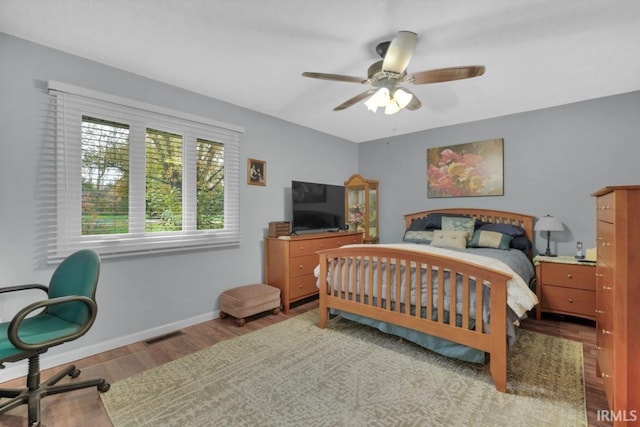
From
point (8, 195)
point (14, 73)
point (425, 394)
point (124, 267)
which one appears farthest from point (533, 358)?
point (14, 73)

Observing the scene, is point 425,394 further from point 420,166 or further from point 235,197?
point 420,166

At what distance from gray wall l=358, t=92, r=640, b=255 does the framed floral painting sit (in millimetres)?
81

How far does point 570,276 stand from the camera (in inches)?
118

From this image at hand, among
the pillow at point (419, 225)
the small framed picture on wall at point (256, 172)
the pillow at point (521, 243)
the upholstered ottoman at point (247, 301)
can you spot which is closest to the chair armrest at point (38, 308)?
the upholstered ottoman at point (247, 301)

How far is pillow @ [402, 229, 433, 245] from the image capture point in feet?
12.7

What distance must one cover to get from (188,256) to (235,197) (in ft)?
2.74

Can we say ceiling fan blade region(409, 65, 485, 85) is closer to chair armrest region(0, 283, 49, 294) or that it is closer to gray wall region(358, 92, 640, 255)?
gray wall region(358, 92, 640, 255)

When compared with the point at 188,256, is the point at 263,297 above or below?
below

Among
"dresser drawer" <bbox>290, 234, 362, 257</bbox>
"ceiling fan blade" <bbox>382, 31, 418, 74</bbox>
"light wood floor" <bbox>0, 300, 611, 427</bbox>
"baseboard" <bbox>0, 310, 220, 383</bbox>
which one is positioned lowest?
"light wood floor" <bbox>0, 300, 611, 427</bbox>

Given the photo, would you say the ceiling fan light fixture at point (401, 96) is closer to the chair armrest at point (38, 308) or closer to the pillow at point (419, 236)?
the pillow at point (419, 236)

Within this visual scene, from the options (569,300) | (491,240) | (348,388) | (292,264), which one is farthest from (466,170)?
(348,388)

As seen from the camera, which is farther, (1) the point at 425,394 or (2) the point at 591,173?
(2) the point at 591,173

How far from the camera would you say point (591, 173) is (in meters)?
3.29

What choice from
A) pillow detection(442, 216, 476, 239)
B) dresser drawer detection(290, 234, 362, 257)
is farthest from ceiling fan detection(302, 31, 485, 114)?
pillow detection(442, 216, 476, 239)
